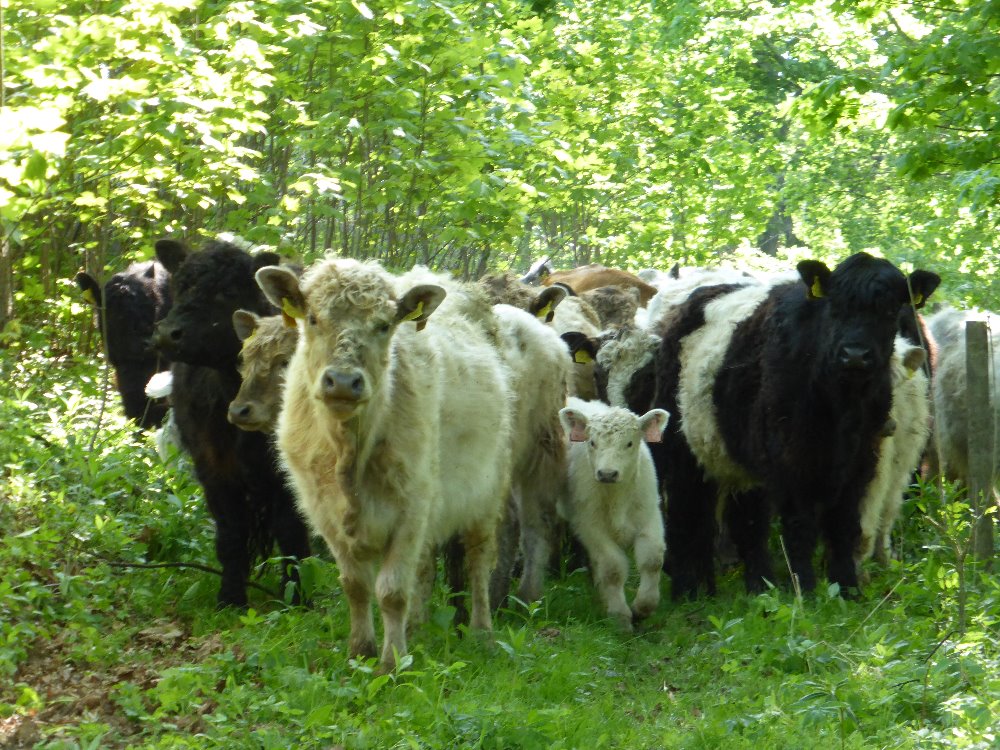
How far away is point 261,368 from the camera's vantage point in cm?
848

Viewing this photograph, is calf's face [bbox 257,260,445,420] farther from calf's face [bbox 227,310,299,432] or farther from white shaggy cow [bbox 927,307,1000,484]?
white shaggy cow [bbox 927,307,1000,484]

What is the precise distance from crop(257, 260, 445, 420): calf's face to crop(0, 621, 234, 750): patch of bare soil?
5.67 feet

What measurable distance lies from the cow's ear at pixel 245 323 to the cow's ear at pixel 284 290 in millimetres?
1394

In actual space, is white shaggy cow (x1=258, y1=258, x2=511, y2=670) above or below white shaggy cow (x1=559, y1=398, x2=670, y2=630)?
above

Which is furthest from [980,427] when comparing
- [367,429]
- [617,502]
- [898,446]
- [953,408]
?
[367,429]

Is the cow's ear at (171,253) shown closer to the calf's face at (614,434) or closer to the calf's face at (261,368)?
the calf's face at (261,368)

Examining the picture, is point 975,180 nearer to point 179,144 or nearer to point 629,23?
point 179,144

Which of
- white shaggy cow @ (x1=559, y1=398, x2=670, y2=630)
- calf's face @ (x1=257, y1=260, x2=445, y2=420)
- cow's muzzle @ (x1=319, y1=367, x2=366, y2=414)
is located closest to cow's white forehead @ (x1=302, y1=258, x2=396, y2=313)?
calf's face @ (x1=257, y1=260, x2=445, y2=420)

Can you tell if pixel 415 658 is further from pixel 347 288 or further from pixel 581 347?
pixel 581 347

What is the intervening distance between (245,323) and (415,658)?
2575 millimetres

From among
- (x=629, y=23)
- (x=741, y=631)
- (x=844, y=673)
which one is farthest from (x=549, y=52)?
(x=844, y=673)

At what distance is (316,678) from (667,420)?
4650 mm

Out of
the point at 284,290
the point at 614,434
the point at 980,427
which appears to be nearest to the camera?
the point at 284,290

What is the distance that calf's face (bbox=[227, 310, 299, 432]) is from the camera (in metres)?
8.31
